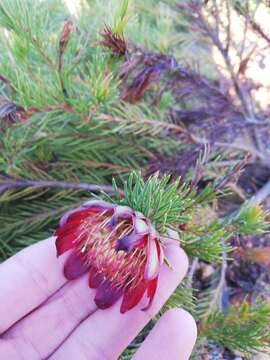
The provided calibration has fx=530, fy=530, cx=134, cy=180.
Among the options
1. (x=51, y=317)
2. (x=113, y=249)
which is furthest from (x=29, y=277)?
(x=113, y=249)

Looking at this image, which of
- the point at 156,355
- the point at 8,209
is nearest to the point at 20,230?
the point at 8,209

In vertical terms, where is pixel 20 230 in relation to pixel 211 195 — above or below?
below

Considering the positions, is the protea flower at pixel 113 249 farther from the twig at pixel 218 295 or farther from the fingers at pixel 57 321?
the twig at pixel 218 295

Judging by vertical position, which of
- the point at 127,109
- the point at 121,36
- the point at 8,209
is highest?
the point at 121,36

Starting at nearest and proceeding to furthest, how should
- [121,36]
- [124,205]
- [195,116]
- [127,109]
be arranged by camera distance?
[124,205], [121,36], [127,109], [195,116]

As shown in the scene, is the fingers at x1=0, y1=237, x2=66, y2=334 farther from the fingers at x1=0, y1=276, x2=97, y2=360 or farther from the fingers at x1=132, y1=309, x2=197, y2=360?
the fingers at x1=132, y1=309, x2=197, y2=360

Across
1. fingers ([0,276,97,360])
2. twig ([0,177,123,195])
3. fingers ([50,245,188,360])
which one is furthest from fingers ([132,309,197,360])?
twig ([0,177,123,195])

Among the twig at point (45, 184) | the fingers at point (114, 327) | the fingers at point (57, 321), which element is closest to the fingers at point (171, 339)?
the fingers at point (114, 327)

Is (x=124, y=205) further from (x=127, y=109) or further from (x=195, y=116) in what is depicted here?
(x=195, y=116)
